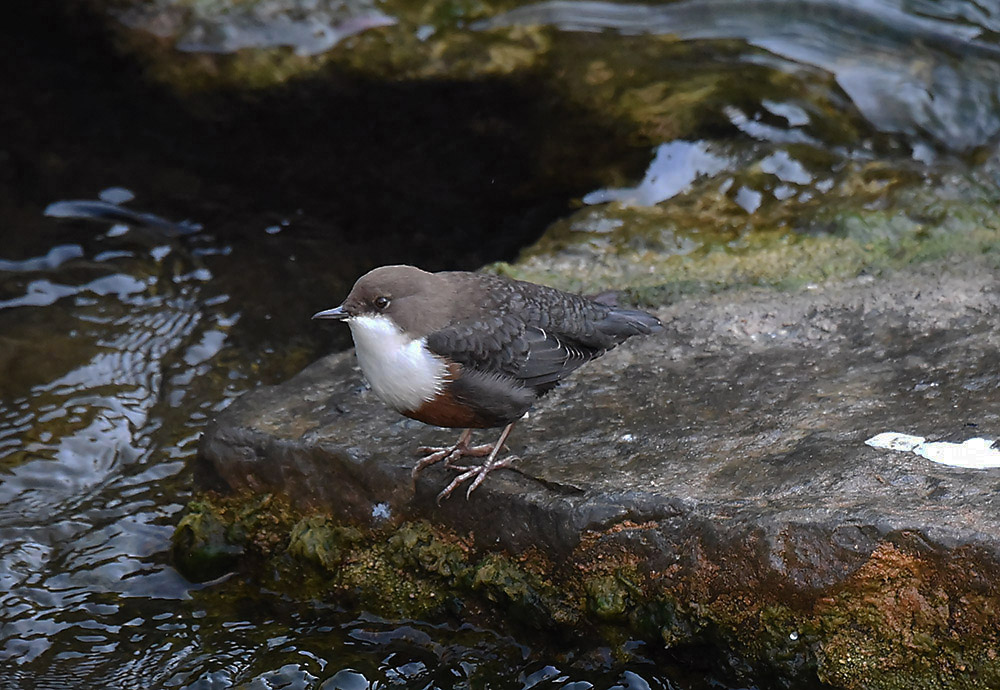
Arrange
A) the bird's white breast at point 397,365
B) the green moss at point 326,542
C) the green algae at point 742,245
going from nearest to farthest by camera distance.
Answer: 1. the bird's white breast at point 397,365
2. the green moss at point 326,542
3. the green algae at point 742,245

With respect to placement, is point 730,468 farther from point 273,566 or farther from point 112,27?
point 112,27

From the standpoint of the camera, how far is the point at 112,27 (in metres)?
5.75

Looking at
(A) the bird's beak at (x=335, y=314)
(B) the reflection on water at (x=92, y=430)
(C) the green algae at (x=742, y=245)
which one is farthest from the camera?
(C) the green algae at (x=742, y=245)

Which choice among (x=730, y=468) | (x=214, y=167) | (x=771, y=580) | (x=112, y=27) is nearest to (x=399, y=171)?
(x=214, y=167)

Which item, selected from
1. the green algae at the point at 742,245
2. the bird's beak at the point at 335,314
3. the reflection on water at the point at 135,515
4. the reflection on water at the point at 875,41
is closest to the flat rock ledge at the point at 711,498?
the reflection on water at the point at 135,515

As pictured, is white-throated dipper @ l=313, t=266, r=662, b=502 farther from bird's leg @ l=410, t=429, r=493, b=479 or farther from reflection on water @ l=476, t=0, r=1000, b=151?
reflection on water @ l=476, t=0, r=1000, b=151

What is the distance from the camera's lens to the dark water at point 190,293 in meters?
3.12

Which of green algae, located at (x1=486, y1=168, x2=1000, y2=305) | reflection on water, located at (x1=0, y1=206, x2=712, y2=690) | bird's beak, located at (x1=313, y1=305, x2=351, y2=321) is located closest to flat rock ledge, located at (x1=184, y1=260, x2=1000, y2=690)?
reflection on water, located at (x1=0, y1=206, x2=712, y2=690)

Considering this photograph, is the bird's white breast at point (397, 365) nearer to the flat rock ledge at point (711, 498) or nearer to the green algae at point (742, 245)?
the flat rock ledge at point (711, 498)

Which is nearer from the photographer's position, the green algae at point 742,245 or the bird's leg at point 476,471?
the bird's leg at point 476,471

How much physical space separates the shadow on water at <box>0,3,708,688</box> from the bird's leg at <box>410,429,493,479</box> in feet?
1.62

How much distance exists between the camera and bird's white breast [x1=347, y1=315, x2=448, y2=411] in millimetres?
2973

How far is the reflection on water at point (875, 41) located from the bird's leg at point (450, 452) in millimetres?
3118

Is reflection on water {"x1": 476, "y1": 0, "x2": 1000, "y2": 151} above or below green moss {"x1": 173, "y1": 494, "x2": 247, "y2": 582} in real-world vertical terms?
above
